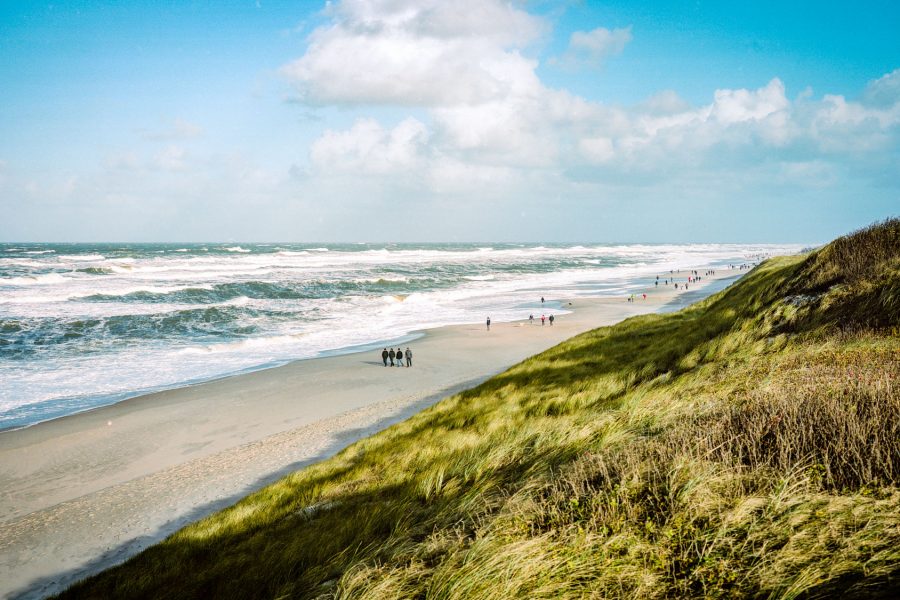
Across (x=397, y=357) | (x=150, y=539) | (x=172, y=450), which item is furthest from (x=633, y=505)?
(x=397, y=357)

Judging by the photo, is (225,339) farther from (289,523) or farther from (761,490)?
(761,490)

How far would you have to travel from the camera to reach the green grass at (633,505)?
2.92 meters

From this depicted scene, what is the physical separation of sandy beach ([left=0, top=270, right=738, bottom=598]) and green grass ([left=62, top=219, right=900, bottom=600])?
3.48m

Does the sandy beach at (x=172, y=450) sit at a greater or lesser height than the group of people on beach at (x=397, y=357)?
lesser

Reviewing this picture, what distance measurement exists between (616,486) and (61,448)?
1664 centimetres

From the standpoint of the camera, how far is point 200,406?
17.6 metres

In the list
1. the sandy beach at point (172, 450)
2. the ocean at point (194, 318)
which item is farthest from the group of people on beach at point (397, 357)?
the ocean at point (194, 318)

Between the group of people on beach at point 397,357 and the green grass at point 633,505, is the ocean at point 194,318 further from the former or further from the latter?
the green grass at point 633,505

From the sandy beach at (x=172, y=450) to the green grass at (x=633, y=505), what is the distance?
3484mm

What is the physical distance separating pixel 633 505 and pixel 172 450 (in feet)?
48.3

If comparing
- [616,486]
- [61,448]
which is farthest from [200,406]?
[616,486]

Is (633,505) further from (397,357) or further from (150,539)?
(397,357)

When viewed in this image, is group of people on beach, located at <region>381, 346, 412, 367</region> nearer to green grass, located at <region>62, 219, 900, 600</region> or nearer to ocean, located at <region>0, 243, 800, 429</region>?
ocean, located at <region>0, 243, 800, 429</region>

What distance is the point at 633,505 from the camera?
3.59m
